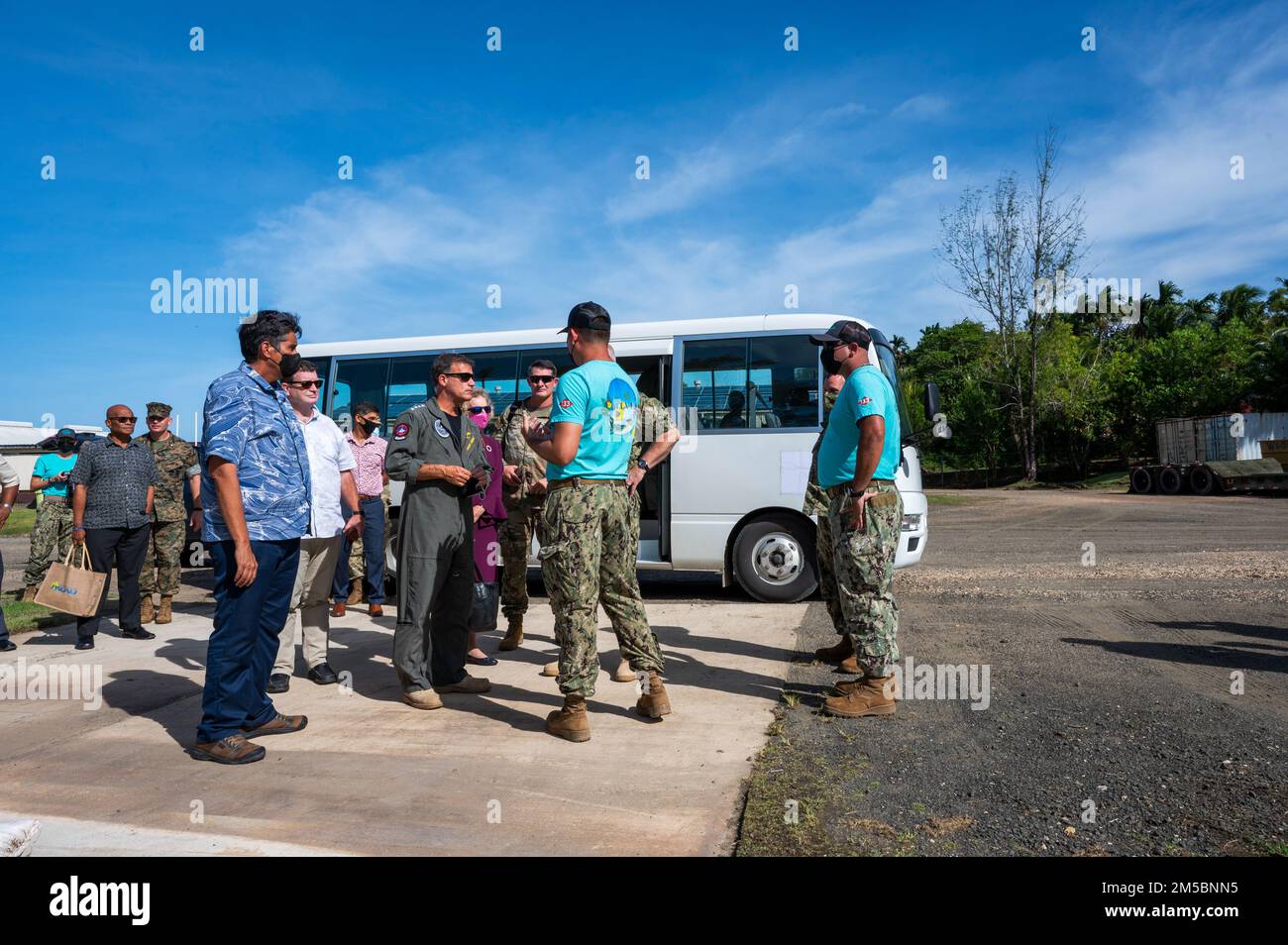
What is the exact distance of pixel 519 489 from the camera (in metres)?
6.21

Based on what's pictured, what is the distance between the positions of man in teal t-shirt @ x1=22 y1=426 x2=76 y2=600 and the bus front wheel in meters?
7.13

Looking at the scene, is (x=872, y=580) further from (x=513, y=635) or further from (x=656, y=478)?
(x=656, y=478)

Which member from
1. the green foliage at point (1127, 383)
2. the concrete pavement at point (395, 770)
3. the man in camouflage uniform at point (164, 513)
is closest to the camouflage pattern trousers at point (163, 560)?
the man in camouflage uniform at point (164, 513)

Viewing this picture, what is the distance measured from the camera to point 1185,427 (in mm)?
28594

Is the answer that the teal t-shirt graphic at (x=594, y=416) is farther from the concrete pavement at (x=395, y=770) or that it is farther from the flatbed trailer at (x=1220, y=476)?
the flatbed trailer at (x=1220, y=476)

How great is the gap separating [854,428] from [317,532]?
10.5 feet

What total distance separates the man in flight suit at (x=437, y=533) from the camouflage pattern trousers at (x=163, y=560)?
4410 millimetres

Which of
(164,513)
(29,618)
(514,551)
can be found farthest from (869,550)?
(29,618)

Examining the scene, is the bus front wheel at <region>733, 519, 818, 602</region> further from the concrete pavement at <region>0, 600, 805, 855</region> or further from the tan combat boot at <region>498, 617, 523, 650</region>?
the tan combat boot at <region>498, 617, 523, 650</region>

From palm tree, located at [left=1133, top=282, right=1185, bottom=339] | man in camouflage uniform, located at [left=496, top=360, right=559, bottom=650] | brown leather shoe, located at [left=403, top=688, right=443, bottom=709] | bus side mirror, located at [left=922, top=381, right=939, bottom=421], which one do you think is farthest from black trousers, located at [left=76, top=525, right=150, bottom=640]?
palm tree, located at [left=1133, top=282, right=1185, bottom=339]

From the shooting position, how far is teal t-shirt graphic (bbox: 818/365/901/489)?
4.43m

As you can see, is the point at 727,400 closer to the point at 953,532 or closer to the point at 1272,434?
the point at 953,532

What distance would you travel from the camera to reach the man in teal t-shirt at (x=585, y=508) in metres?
4.06
